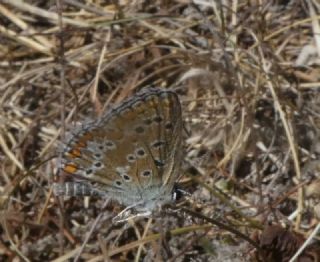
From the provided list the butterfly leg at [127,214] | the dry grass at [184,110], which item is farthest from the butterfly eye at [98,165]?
the dry grass at [184,110]

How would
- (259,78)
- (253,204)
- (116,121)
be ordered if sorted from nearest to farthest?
(116,121) → (253,204) → (259,78)

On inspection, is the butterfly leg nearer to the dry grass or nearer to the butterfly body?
the butterfly body

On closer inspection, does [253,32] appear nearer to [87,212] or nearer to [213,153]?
[213,153]

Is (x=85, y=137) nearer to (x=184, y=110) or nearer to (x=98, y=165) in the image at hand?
(x=98, y=165)

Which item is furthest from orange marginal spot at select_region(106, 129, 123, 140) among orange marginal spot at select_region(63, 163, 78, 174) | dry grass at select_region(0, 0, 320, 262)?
dry grass at select_region(0, 0, 320, 262)

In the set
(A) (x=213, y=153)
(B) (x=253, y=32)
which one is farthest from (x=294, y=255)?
(B) (x=253, y=32)
